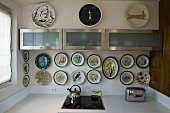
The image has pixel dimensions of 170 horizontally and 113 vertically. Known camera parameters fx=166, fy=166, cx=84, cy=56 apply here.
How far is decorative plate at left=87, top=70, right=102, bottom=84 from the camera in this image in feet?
9.14

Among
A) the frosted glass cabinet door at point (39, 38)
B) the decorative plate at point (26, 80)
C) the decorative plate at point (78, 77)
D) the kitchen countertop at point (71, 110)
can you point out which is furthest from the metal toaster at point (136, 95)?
the decorative plate at point (26, 80)

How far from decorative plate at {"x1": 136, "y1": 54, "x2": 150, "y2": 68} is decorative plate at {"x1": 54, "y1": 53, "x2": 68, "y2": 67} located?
122 cm

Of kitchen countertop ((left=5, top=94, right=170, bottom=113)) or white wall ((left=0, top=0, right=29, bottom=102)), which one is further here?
white wall ((left=0, top=0, right=29, bottom=102))

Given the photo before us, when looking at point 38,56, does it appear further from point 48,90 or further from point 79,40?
point 79,40

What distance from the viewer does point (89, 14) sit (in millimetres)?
2650

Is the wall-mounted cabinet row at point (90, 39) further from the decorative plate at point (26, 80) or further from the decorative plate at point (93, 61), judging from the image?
the decorative plate at point (26, 80)

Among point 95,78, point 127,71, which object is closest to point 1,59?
point 95,78

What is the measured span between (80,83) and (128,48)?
982 millimetres

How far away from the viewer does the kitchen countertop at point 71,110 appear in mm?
2064

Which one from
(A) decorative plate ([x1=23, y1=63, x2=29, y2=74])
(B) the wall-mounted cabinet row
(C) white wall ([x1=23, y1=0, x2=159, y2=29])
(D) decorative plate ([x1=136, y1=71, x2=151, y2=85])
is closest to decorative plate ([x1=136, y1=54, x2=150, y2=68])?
(D) decorative plate ([x1=136, y1=71, x2=151, y2=85])

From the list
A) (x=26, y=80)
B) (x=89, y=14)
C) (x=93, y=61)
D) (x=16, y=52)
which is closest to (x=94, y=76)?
(x=93, y=61)

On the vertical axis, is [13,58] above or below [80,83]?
above

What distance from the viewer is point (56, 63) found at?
282 cm

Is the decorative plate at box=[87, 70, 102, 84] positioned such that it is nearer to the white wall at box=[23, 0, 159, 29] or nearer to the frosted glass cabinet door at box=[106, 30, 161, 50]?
the frosted glass cabinet door at box=[106, 30, 161, 50]
